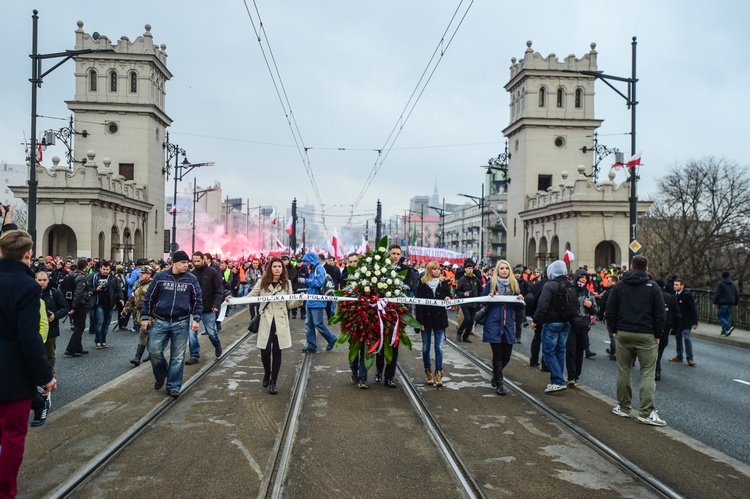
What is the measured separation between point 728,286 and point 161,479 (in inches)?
658

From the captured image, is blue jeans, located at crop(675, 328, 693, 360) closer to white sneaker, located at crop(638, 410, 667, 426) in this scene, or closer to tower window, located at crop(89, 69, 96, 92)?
white sneaker, located at crop(638, 410, 667, 426)

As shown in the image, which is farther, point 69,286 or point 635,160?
point 635,160

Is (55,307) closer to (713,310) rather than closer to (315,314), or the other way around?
(315,314)

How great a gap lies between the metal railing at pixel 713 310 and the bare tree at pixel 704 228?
53.1 ft

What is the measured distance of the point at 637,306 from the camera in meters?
7.71

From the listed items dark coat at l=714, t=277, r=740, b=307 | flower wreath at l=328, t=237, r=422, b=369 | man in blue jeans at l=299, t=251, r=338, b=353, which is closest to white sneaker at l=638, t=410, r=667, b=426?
flower wreath at l=328, t=237, r=422, b=369

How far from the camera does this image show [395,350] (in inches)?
370

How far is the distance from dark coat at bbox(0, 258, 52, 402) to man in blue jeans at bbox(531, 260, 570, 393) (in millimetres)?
6906

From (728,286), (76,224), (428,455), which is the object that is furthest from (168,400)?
(76,224)

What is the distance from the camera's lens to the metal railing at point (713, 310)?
19188 millimetres

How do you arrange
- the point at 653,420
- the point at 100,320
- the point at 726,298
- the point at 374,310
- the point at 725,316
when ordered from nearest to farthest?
the point at 653,420
the point at 374,310
the point at 100,320
the point at 726,298
the point at 725,316

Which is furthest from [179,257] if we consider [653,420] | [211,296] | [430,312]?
[653,420]

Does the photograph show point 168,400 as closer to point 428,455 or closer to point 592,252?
point 428,455

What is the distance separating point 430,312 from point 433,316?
8 cm
